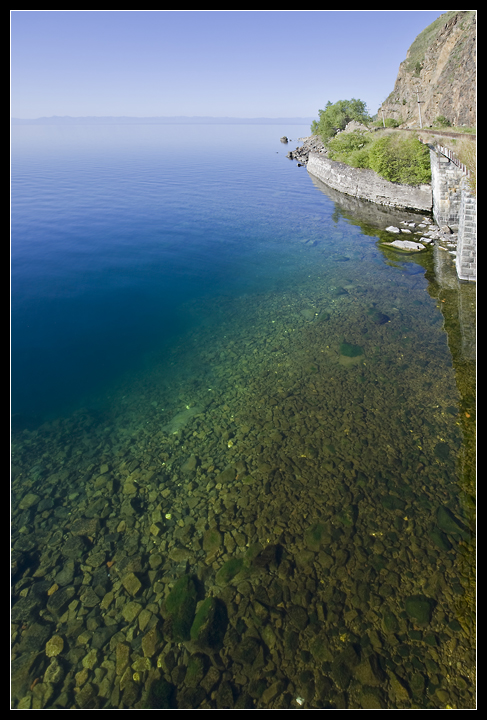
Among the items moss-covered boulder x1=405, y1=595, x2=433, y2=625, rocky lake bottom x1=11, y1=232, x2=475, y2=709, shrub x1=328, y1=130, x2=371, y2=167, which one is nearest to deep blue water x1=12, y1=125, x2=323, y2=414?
rocky lake bottom x1=11, y1=232, x2=475, y2=709

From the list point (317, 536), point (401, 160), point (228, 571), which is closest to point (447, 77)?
point (401, 160)

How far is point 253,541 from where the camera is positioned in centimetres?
1189

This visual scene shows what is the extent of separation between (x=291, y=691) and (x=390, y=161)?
5491 cm

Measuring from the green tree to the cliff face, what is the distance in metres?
10.8

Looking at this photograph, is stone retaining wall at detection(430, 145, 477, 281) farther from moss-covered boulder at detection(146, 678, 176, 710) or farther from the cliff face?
moss-covered boulder at detection(146, 678, 176, 710)

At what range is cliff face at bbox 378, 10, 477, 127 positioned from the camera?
2148 inches

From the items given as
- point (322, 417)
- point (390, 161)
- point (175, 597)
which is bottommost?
point (175, 597)

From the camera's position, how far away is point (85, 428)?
17.2 metres

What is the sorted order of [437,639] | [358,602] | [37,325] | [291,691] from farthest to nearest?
[37,325]
[358,602]
[437,639]
[291,691]

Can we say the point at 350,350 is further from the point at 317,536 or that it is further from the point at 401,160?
the point at 401,160

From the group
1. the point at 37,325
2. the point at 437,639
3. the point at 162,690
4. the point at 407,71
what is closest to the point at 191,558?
the point at 162,690

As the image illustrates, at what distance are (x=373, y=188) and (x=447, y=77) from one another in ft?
109
